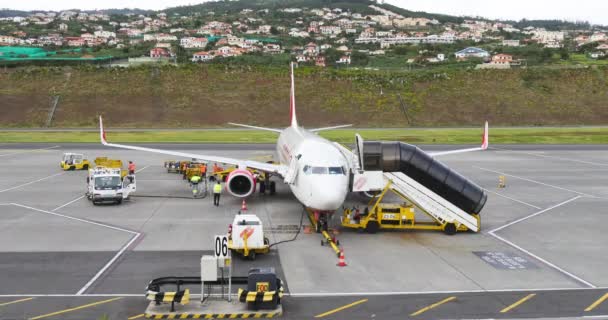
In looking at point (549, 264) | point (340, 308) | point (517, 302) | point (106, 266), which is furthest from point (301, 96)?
point (340, 308)

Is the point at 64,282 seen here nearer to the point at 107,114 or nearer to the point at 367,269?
the point at 367,269

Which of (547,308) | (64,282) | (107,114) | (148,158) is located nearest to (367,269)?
(547,308)

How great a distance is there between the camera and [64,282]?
20.0 meters

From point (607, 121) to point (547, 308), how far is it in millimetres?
105121

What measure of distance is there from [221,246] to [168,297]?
250 centimetres

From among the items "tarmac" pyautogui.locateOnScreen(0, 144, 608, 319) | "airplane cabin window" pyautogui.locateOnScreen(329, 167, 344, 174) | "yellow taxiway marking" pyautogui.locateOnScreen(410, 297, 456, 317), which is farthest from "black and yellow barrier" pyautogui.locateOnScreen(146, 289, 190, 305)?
"airplane cabin window" pyautogui.locateOnScreen(329, 167, 344, 174)

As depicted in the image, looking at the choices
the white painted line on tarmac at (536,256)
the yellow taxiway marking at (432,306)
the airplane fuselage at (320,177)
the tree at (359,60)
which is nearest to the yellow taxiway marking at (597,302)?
the white painted line on tarmac at (536,256)

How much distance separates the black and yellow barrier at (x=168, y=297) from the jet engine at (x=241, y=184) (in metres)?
17.4

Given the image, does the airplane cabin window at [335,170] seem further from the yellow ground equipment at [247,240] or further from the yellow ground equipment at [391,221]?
the yellow ground equipment at [247,240]

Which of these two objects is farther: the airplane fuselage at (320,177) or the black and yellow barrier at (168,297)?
the airplane fuselage at (320,177)

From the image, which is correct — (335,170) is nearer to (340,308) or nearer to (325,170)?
(325,170)

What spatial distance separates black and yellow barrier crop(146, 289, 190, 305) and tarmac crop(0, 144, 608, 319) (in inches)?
23.5

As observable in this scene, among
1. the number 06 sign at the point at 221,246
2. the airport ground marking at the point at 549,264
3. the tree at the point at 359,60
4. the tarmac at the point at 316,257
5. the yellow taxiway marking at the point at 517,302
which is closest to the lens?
the yellow taxiway marking at the point at 517,302

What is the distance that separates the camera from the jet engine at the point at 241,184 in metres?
35.0
